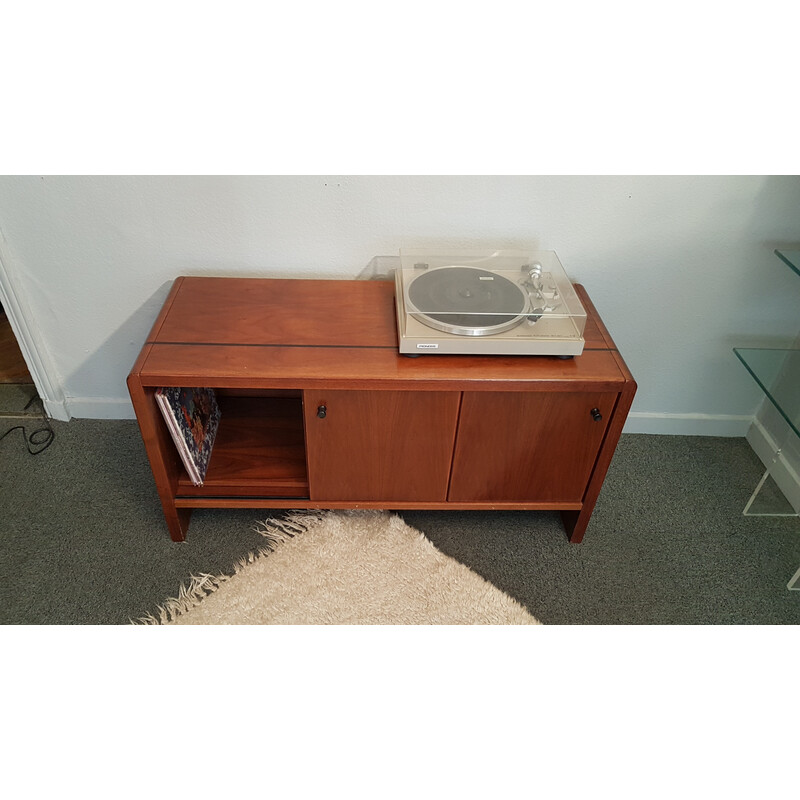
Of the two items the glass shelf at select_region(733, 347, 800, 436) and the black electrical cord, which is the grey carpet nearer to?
the black electrical cord

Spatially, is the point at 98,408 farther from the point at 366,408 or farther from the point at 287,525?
the point at 366,408

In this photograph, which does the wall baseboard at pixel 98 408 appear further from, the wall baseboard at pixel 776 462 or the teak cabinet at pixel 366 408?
the wall baseboard at pixel 776 462

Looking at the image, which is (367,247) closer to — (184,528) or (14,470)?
(184,528)

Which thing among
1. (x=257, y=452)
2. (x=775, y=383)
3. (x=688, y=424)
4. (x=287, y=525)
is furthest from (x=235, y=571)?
(x=775, y=383)

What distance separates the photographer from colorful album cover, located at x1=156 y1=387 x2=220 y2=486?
1.29 m

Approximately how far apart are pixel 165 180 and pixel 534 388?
0.96m

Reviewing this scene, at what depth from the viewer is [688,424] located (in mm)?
1826

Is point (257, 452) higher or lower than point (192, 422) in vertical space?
lower

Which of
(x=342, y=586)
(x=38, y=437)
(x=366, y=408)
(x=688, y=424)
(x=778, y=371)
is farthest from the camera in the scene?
(x=688, y=424)

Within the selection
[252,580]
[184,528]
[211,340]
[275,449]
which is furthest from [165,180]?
[252,580]

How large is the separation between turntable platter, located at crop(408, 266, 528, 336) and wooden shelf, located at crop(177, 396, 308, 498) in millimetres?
498

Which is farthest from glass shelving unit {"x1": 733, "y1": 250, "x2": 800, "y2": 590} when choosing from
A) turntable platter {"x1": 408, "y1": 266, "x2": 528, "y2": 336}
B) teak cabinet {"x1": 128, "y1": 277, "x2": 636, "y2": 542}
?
turntable platter {"x1": 408, "y1": 266, "x2": 528, "y2": 336}

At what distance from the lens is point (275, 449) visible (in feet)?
4.94

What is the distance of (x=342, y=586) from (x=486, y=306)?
0.71m
